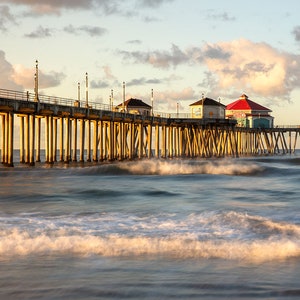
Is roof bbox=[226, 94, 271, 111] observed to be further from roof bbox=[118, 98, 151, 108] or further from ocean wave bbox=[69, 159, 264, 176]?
ocean wave bbox=[69, 159, 264, 176]

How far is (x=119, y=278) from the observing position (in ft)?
25.6

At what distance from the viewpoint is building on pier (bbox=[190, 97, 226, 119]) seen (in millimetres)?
79188

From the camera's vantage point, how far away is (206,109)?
260 feet

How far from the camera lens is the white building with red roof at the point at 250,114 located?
315 ft

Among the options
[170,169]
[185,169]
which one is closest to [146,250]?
[170,169]

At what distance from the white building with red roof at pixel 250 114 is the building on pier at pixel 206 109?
49.6 feet

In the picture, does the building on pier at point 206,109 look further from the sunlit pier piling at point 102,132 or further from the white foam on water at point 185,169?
the white foam on water at point 185,169

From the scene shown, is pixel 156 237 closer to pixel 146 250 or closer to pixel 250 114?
pixel 146 250

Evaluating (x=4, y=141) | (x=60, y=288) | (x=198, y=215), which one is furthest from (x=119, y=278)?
(x=4, y=141)

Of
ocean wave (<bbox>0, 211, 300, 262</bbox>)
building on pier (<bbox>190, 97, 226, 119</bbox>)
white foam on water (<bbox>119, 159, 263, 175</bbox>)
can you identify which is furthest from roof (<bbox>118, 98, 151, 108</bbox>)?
ocean wave (<bbox>0, 211, 300, 262</bbox>)

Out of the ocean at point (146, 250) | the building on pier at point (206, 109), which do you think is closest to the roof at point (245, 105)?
the building on pier at point (206, 109)

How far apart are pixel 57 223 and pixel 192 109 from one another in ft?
223

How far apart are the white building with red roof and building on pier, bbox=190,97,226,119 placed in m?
15.1

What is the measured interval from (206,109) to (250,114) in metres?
19.8
